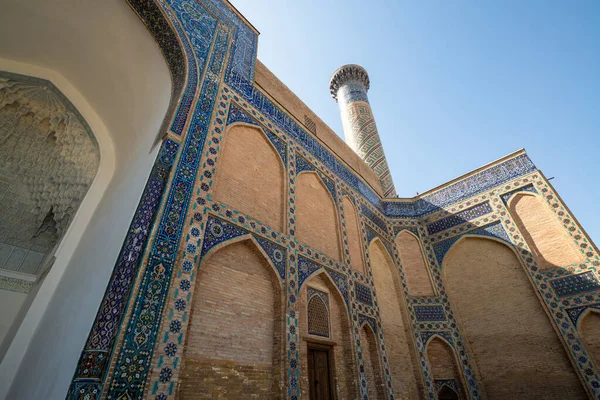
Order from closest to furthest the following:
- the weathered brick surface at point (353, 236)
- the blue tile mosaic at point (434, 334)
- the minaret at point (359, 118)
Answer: the weathered brick surface at point (353, 236) → the blue tile mosaic at point (434, 334) → the minaret at point (359, 118)

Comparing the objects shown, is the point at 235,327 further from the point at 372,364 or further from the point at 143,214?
the point at 372,364

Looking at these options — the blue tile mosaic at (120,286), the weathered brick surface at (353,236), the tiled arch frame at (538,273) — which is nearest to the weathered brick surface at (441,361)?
the tiled arch frame at (538,273)

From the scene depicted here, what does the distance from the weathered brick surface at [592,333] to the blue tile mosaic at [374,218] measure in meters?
4.08

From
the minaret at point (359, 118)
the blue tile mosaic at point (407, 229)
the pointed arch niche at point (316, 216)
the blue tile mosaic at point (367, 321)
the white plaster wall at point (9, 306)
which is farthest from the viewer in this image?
the minaret at point (359, 118)

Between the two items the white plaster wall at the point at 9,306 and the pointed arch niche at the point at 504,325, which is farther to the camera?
the pointed arch niche at the point at 504,325

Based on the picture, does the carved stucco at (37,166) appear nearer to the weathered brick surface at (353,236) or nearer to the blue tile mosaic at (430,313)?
the weathered brick surface at (353,236)

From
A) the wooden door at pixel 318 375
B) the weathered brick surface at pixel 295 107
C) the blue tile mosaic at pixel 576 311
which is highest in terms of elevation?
the weathered brick surface at pixel 295 107

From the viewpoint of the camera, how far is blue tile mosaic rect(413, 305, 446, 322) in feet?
23.4

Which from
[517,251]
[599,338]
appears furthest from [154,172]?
[599,338]

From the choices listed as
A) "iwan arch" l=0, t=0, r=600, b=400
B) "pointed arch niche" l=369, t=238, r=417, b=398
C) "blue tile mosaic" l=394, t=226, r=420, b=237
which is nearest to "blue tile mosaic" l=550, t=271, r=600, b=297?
"iwan arch" l=0, t=0, r=600, b=400

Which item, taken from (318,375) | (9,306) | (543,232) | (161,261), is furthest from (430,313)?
(9,306)

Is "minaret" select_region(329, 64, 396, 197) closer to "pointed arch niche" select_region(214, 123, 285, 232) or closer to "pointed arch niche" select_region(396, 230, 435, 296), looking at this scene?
"pointed arch niche" select_region(396, 230, 435, 296)

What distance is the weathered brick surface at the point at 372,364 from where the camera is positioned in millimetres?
5169

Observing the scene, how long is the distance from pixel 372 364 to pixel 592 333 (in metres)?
3.96
